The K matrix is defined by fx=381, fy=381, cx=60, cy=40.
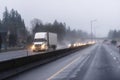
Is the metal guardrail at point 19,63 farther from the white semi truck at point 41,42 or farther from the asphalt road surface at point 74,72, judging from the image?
the white semi truck at point 41,42

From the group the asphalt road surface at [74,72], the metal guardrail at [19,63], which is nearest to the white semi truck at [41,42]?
the metal guardrail at [19,63]

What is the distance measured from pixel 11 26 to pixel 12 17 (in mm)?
33708

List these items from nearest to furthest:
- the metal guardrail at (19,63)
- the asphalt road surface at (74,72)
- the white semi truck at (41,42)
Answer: the asphalt road surface at (74,72), the metal guardrail at (19,63), the white semi truck at (41,42)

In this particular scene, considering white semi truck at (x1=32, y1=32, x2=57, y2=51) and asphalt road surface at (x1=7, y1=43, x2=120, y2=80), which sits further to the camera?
white semi truck at (x1=32, y1=32, x2=57, y2=51)

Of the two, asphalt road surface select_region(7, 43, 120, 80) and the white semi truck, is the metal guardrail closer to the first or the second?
asphalt road surface select_region(7, 43, 120, 80)

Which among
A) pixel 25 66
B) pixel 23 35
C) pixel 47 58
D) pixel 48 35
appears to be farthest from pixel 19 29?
pixel 25 66

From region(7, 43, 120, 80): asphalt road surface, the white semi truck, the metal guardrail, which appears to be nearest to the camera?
region(7, 43, 120, 80): asphalt road surface

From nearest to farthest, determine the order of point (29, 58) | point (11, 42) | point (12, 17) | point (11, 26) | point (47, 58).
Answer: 1. point (29, 58)
2. point (47, 58)
3. point (11, 42)
4. point (11, 26)
5. point (12, 17)

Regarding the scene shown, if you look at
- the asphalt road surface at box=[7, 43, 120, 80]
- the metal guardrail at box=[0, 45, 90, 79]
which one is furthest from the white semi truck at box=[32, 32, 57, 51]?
the asphalt road surface at box=[7, 43, 120, 80]

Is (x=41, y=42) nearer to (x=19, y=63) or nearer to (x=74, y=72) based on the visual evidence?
(x=19, y=63)

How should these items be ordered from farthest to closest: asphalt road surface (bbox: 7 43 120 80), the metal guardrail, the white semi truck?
the white semi truck, the metal guardrail, asphalt road surface (bbox: 7 43 120 80)

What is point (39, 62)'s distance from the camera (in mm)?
31031

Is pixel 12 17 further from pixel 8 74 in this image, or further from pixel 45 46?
pixel 8 74

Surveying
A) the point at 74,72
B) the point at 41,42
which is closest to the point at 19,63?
the point at 74,72
